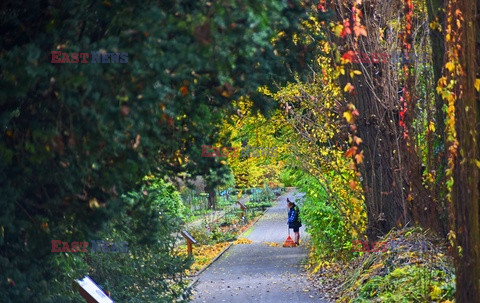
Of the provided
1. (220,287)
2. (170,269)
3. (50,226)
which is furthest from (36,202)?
(220,287)


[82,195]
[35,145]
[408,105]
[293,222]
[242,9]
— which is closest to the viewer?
[242,9]

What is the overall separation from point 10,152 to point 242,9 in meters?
2.43

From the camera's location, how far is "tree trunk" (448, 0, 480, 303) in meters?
8.16

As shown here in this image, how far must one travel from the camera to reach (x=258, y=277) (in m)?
23.9

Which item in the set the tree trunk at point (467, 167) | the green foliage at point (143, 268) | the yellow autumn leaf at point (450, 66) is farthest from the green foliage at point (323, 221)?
the yellow autumn leaf at point (450, 66)

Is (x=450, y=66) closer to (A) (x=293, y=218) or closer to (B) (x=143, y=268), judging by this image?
(B) (x=143, y=268)

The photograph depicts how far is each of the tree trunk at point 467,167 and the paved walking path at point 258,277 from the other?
764 cm

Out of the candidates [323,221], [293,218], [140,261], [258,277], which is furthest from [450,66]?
[293,218]

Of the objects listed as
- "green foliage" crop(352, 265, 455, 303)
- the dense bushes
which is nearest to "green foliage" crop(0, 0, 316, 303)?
the dense bushes

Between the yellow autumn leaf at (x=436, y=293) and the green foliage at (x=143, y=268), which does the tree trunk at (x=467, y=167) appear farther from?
the green foliage at (x=143, y=268)

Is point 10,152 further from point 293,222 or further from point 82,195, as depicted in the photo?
point 293,222

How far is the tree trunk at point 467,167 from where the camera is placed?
26.8ft

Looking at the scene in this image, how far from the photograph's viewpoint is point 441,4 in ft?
31.9
